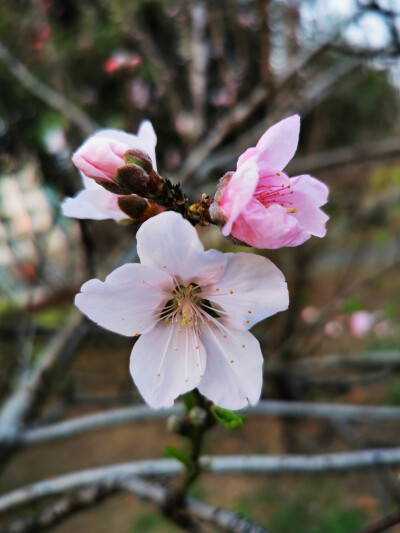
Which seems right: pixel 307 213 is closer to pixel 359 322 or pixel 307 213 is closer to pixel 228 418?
pixel 228 418

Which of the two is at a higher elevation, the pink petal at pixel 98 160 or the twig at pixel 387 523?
the pink petal at pixel 98 160

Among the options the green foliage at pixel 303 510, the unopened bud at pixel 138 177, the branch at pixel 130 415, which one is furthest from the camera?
the green foliage at pixel 303 510

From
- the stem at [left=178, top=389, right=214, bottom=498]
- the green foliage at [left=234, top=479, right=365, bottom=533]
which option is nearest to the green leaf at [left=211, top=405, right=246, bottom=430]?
the stem at [left=178, top=389, right=214, bottom=498]

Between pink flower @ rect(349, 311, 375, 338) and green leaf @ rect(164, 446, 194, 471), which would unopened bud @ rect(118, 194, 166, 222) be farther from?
pink flower @ rect(349, 311, 375, 338)

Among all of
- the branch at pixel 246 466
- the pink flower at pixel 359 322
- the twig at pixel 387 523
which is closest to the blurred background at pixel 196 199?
the pink flower at pixel 359 322

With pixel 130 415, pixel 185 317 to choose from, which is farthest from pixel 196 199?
pixel 185 317

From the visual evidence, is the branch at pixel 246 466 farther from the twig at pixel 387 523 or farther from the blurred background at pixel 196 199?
the twig at pixel 387 523
